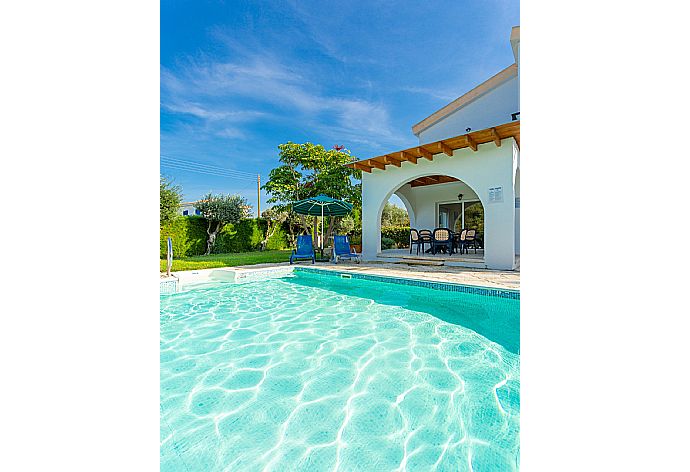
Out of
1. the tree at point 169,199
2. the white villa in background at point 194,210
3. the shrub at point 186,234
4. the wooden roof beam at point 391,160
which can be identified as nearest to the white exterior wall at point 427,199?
the wooden roof beam at point 391,160

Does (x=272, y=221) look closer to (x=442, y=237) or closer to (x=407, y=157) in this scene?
(x=407, y=157)

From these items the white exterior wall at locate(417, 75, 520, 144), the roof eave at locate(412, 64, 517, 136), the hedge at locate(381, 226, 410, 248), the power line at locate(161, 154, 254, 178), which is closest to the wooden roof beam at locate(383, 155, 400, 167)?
the white exterior wall at locate(417, 75, 520, 144)

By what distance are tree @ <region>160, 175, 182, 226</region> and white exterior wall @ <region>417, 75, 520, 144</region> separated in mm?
11380

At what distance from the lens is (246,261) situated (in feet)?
37.0

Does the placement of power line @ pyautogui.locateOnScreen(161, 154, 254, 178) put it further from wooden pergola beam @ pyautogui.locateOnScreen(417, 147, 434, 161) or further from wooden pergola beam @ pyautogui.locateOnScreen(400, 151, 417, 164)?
wooden pergola beam @ pyautogui.locateOnScreen(417, 147, 434, 161)

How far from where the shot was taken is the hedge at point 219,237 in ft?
41.3

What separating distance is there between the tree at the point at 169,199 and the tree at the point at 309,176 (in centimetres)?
359

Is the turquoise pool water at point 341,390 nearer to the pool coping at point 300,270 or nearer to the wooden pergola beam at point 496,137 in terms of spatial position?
the pool coping at point 300,270

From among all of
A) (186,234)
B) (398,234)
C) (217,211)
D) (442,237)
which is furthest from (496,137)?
(186,234)
